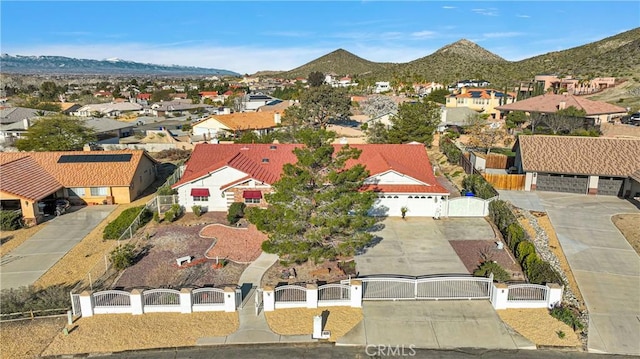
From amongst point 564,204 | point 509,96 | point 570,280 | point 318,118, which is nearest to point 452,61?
point 509,96

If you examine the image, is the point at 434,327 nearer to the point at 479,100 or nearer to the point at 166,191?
the point at 166,191

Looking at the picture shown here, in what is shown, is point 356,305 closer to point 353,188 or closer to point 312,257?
point 312,257

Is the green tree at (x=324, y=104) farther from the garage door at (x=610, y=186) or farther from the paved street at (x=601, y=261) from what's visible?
the garage door at (x=610, y=186)

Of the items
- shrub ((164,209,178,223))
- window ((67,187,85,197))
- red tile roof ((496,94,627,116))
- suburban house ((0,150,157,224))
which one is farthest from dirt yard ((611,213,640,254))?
window ((67,187,85,197))

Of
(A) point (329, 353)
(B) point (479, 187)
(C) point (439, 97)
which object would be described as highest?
(C) point (439, 97)

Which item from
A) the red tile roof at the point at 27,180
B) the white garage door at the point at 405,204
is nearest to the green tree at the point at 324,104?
the white garage door at the point at 405,204

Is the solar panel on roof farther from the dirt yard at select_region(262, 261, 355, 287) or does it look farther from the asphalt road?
the asphalt road

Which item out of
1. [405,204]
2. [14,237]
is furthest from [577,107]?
[14,237]
